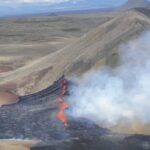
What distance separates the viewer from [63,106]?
1947 cm

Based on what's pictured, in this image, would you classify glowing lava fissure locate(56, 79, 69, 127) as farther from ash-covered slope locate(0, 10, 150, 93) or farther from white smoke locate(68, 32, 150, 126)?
ash-covered slope locate(0, 10, 150, 93)

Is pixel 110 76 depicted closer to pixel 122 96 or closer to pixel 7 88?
pixel 122 96

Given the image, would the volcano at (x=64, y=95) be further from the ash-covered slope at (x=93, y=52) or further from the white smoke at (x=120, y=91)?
the white smoke at (x=120, y=91)

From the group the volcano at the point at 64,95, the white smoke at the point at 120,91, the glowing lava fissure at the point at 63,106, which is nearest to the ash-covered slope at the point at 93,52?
the volcano at the point at 64,95

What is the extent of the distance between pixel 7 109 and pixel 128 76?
568cm

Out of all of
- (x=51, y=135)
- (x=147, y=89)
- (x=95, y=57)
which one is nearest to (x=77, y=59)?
A: (x=95, y=57)

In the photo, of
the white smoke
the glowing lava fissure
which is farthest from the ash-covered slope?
the glowing lava fissure

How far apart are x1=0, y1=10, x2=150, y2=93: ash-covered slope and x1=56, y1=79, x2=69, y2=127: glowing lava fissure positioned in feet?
5.51

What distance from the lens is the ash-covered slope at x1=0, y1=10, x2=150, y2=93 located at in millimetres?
22578

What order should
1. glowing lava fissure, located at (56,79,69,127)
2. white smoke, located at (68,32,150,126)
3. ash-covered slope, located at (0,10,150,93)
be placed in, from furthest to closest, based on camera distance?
ash-covered slope, located at (0,10,150,93) → glowing lava fissure, located at (56,79,69,127) → white smoke, located at (68,32,150,126)

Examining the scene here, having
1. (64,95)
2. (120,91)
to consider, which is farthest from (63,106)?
(120,91)

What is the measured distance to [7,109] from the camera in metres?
20.9

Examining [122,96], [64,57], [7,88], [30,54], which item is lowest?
[122,96]

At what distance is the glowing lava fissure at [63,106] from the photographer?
715 inches
